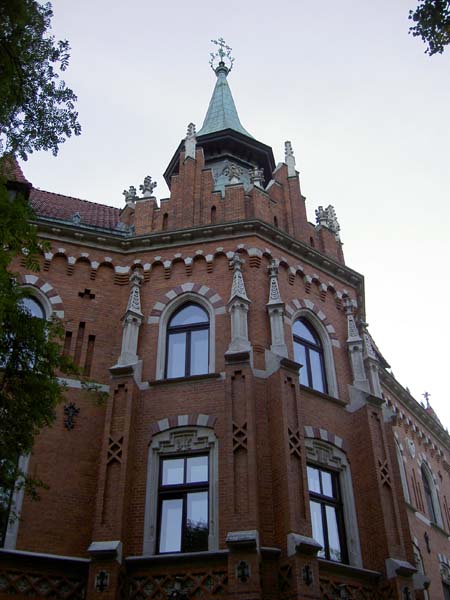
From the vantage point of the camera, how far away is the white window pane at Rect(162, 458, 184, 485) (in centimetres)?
1496

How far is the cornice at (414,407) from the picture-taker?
23.9 meters

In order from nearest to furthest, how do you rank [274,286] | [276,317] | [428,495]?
[276,317] < [274,286] < [428,495]

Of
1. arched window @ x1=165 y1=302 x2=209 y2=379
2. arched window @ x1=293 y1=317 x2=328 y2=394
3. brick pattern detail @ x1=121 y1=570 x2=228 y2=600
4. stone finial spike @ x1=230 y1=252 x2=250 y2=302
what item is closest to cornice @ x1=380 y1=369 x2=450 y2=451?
arched window @ x1=293 y1=317 x2=328 y2=394

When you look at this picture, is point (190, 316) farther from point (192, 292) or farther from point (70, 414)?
point (70, 414)

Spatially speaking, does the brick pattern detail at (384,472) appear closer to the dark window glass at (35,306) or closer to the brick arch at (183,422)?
the brick arch at (183,422)

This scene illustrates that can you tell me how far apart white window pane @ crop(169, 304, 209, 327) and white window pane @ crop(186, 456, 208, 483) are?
3.70 m

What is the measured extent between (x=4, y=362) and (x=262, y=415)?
5.97 m

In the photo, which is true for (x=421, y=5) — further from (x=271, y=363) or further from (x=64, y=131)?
(x=271, y=363)

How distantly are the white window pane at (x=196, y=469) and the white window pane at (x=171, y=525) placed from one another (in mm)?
517

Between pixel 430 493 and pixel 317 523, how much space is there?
1119cm

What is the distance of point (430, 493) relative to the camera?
81.1ft

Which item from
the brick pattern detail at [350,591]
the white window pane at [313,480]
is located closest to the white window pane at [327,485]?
the white window pane at [313,480]

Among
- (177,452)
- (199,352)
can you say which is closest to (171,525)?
(177,452)

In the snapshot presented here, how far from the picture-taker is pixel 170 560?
13508 millimetres
